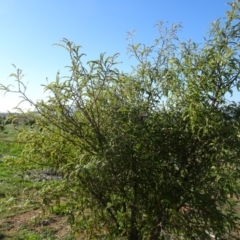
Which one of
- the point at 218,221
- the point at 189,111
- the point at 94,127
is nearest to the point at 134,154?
the point at 94,127

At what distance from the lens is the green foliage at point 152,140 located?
3000 mm

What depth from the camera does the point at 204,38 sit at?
11.0 ft

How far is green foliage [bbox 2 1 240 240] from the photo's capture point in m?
3.00

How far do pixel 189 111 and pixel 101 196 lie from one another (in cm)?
130

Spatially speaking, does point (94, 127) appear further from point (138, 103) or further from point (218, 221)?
point (218, 221)

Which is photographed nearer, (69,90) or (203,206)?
(69,90)

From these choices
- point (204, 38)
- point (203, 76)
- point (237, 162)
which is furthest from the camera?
point (204, 38)

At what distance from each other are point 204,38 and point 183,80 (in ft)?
1.73

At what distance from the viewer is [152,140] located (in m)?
3.26

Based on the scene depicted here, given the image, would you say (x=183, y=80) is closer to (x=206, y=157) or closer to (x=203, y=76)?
(x=203, y=76)

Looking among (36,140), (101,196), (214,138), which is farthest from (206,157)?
(36,140)

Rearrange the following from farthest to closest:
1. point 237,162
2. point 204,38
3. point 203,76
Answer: point 204,38, point 203,76, point 237,162

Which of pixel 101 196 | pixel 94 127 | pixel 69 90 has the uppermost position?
pixel 69 90

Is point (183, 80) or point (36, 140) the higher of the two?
point (183, 80)
